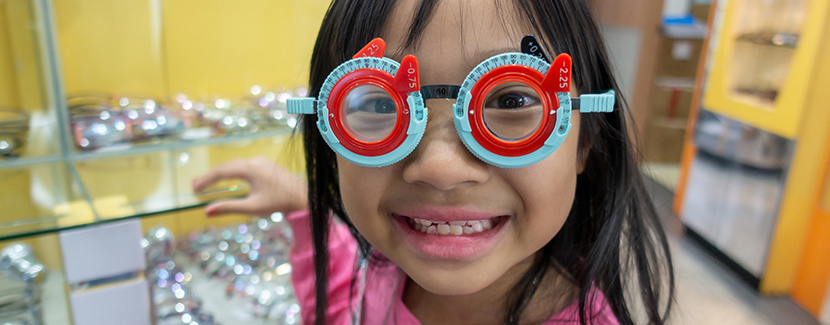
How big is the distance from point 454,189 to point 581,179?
0.97 feet

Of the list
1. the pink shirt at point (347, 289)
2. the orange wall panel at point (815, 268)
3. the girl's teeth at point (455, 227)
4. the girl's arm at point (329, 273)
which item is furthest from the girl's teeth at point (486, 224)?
the orange wall panel at point (815, 268)

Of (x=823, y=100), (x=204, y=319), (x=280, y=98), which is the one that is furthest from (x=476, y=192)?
(x=823, y=100)

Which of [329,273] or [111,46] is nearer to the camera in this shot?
[329,273]

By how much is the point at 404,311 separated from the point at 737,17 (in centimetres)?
244

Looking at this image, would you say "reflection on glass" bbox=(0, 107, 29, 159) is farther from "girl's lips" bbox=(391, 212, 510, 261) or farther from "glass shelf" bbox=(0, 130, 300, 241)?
"girl's lips" bbox=(391, 212, 510, 261)

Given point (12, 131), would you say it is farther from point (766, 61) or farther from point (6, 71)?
point (766, 61)

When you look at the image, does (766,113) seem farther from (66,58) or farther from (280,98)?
(66,58)

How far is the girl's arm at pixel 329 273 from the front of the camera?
0.96 meters

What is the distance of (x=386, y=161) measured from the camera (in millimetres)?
543

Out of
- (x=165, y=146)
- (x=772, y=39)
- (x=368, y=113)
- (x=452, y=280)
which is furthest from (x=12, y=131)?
(x=772, y=39)

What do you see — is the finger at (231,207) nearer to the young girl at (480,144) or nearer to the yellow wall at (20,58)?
the young girl at (480,144)

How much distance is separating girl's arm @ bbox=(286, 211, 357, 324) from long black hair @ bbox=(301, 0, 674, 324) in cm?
9

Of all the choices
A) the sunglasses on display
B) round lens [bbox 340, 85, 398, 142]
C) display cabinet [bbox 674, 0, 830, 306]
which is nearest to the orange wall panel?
display cabinet [bbox 674, 0, 830, 306]

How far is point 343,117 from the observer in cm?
57
